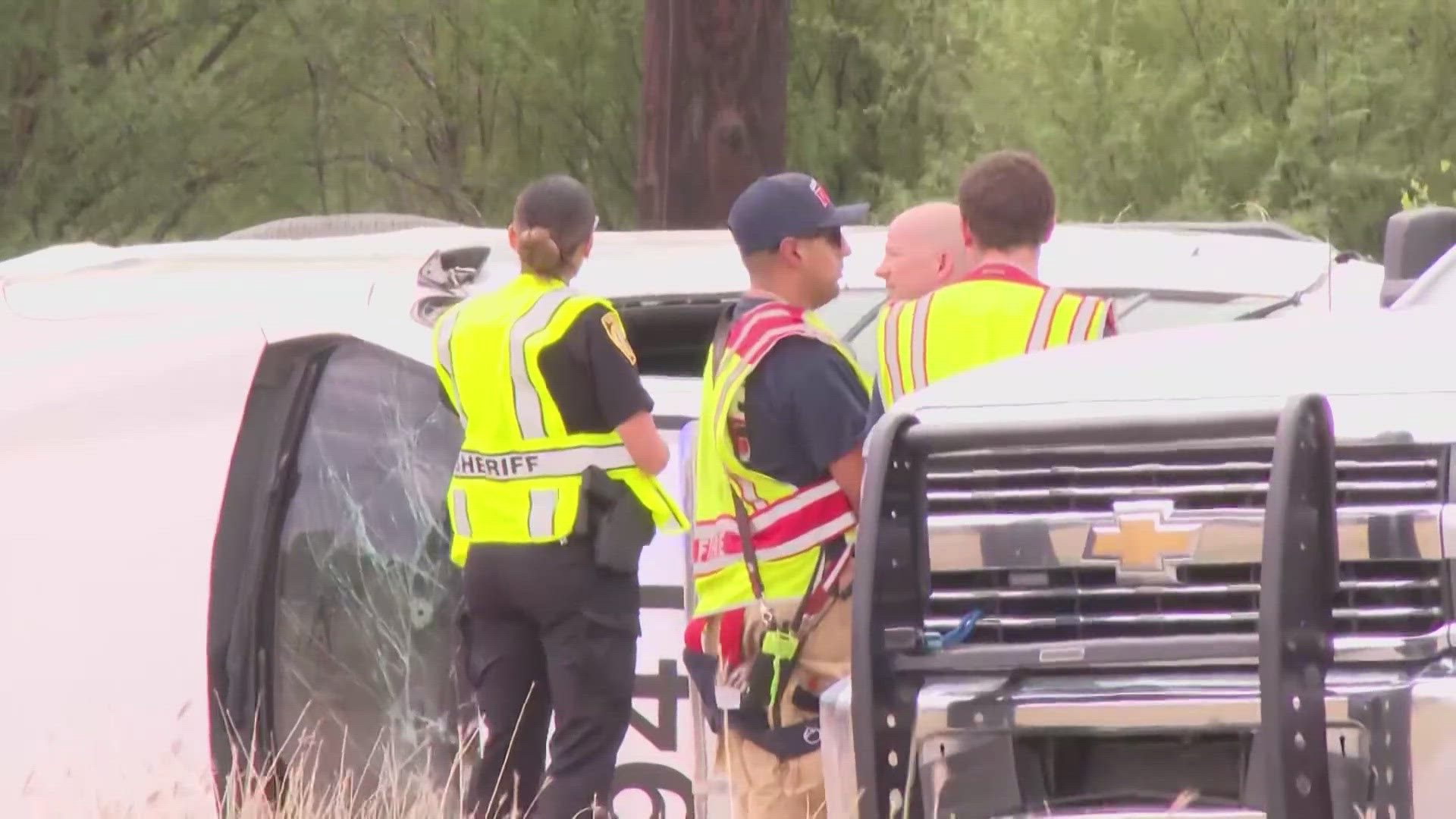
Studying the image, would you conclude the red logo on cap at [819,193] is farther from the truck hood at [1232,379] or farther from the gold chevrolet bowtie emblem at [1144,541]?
the gold chevrolet bowtie emblem at [1144,541]

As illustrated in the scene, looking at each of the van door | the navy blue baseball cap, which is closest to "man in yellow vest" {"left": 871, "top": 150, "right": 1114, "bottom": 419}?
the navy blue baseball cap

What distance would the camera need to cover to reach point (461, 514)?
528 cm

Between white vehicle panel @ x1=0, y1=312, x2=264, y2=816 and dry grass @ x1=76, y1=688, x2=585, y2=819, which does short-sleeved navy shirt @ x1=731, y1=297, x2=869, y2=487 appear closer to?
dry grass @ x1=76, y1=688, x2=585, y2=819

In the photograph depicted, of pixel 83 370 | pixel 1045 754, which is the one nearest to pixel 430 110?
pixel 83 370

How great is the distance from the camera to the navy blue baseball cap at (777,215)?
15.8 feet

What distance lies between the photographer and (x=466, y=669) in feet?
17.5

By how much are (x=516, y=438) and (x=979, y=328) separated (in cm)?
113

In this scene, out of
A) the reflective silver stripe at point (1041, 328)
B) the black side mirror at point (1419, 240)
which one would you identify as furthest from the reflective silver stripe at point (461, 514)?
the black side mirror at point (1419, 240)

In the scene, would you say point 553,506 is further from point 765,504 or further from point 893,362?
point 893,362

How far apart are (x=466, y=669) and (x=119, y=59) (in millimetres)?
12978

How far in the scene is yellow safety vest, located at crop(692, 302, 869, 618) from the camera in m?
4.66

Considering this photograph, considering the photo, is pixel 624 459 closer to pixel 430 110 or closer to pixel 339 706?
pixel 339 706

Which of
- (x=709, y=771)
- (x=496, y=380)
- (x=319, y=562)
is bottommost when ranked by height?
(x=709, y=771)

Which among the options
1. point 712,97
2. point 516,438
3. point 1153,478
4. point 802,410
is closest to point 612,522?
point 516,438
